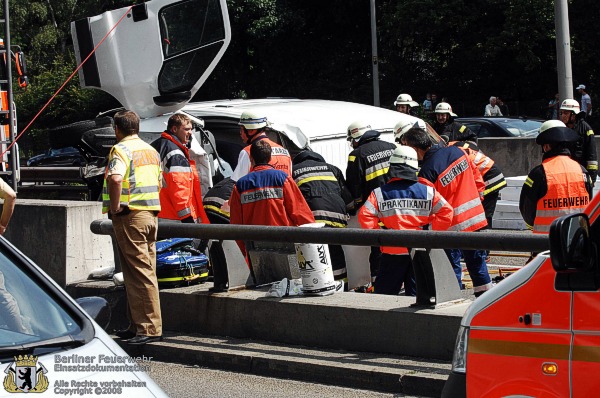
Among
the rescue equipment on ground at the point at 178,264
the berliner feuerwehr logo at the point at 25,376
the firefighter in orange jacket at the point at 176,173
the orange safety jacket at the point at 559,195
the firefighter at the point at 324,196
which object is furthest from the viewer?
the firefighter in orange jacket at the point at 176,173

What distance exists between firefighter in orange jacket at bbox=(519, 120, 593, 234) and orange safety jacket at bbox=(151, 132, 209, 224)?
354 cm

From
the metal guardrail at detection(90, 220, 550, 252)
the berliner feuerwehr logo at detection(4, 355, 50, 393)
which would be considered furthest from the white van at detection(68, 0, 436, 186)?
the berliner feuerwehr logo at detection(4, 355, 50, 393)

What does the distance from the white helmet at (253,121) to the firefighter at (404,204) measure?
2.35 metres

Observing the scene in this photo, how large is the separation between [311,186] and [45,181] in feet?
32.8

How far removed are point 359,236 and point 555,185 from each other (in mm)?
1603

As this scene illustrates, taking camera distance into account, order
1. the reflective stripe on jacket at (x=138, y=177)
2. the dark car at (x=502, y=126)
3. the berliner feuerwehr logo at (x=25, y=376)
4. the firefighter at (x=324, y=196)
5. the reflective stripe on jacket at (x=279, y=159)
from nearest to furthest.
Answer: the berliner feuerwehr logo at (x=25, y=376), the reflective stripe on jacket at (x=138, y=177), the firefighter at (x=324, y=196), the reflective stripe on jacket at (x=279, y=159), the dark car at (x=502, y=126)

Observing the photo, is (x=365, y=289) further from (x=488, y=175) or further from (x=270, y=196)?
(x=488, y=175)

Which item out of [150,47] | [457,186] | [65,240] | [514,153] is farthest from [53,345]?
[514,153]

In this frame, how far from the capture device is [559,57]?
15.2m

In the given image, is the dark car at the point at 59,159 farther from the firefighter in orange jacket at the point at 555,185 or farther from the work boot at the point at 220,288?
the firefighter in orange jacket at the point at 555,185

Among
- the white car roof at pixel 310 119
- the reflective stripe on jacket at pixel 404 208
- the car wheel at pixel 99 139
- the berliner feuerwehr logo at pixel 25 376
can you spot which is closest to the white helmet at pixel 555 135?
the reflective stripe on jacket at pixel 404 208

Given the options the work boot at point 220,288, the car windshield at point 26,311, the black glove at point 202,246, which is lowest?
the work boot at point 220,288

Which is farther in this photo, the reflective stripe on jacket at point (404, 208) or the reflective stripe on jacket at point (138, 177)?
the reflective stripe on jacket at point (404, 208)

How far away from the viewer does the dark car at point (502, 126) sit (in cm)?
2177
